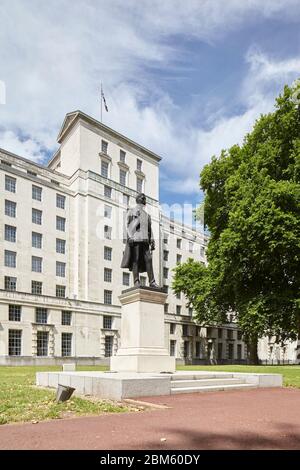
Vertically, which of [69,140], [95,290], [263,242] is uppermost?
[69,140]

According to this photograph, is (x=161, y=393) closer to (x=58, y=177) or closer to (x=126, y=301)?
(x=126, y=301)

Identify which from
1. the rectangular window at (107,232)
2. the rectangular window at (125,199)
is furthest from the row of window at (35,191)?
the rectangular window at (125,199)

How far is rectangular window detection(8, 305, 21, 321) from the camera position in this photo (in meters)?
48.2

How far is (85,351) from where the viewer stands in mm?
54594

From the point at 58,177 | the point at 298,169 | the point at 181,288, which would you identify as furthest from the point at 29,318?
the point at 298,169

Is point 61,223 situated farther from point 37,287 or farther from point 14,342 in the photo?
point 14,342

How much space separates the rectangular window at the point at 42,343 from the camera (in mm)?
50625

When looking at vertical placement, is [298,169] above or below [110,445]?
above

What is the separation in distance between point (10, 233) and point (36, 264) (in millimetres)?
5182

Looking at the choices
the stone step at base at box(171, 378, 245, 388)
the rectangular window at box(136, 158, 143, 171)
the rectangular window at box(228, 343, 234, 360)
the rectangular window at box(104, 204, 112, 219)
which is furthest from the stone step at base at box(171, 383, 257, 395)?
the rectangular window at box(228, 343, 234, 360)

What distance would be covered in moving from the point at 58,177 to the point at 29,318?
21501 mm

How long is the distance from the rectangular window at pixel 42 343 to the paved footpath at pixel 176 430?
43983mm

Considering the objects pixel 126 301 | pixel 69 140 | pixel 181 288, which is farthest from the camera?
pixel 69 140

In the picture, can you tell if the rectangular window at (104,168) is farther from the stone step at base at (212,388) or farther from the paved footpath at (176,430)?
the paved footpath at (176,430)
